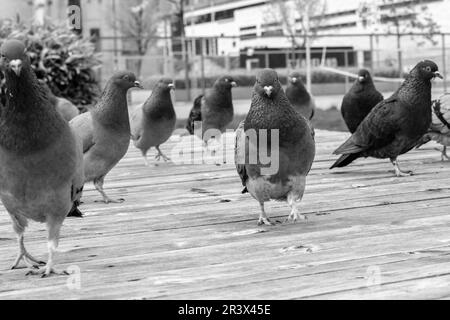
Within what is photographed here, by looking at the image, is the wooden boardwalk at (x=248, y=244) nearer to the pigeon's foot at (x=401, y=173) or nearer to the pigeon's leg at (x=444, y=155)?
the pigeon's foot at (x=401, y=173)

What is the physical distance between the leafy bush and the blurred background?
20mm

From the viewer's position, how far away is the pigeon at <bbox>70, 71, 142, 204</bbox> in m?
4.85

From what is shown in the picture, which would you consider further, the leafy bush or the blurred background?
the blurred background

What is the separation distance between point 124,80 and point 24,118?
237 cm

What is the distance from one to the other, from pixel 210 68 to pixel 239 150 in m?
13.7

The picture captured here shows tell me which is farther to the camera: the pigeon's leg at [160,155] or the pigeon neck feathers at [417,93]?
the pigeon's leg at [160,155]

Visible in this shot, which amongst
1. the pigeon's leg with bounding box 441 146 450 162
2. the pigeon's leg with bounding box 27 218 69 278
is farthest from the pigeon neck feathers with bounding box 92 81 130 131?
the pigeon's leg with bounding box 441 146 450 162

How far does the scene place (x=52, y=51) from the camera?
9734 millimetres

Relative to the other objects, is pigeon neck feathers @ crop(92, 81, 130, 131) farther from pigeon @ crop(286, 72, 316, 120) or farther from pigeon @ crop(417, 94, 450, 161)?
pigeon @ crop(286, 72, 316, 120)

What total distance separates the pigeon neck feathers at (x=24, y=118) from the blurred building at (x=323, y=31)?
11435 mm

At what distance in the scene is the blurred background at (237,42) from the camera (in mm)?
11547

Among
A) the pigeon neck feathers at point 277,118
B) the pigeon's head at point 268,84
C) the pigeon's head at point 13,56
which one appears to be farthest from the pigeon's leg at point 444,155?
the pigeon's head at point 13,56
